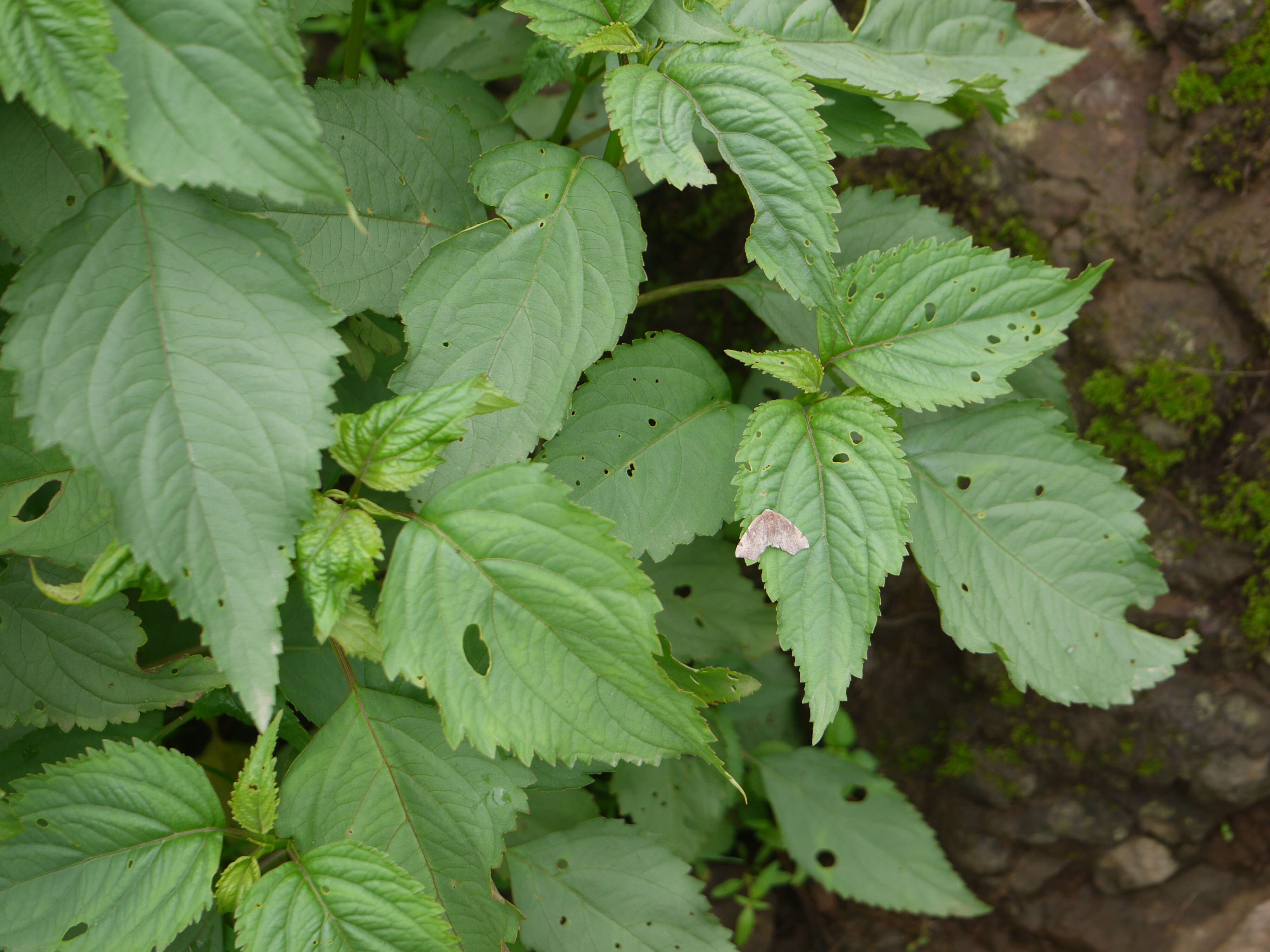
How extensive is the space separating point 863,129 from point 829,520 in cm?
92

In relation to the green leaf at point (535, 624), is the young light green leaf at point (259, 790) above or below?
below

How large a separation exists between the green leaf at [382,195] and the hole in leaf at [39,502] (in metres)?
0.62

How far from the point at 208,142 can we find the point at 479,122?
94cm

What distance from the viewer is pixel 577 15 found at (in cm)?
138

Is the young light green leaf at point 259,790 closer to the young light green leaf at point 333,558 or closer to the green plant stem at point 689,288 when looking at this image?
the young light green leaf at point 333,558

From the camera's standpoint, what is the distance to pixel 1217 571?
2025mm

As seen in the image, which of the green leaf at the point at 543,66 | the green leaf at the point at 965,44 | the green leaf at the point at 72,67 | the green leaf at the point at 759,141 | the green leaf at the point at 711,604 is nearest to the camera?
the green leaf at the point at 72,67

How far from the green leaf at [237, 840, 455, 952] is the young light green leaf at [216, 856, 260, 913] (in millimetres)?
50

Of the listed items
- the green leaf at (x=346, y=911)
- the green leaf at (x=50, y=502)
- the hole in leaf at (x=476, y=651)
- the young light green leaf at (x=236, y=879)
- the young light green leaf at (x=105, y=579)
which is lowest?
the young light green leaf at (x=236, y=879)

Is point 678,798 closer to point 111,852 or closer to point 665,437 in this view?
point 665,437

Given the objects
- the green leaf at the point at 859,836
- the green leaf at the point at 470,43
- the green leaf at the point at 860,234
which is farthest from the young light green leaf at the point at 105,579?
the green leaf at the point at 859,836

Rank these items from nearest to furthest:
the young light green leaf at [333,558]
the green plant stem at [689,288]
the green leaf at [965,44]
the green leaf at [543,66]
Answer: the young light green leaf at [333,558]
the green leaf at [543,66]
the green leaf at [965,44]
the green plant stem at [689,288]

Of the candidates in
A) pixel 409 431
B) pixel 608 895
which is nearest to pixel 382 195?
pixel 409 431

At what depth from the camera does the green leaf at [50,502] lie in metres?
1.36
